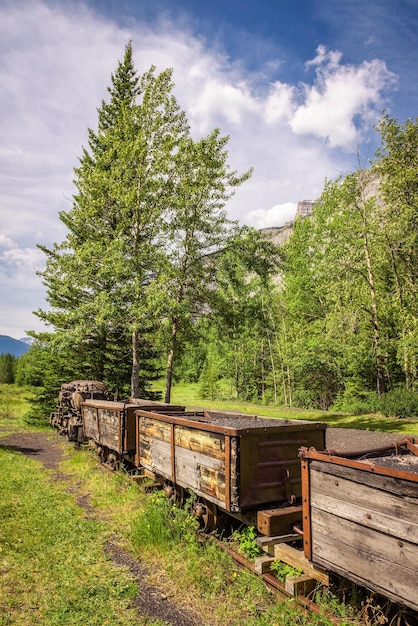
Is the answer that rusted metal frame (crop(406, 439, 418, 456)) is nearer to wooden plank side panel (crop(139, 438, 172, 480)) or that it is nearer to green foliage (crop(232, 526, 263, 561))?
green foliage (crop(232, 526, 263, 561))

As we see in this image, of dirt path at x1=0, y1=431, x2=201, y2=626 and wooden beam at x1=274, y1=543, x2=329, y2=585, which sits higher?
wooden beam at x1=274, y1=543, x2=329, y2=585

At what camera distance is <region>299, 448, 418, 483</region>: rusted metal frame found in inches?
119

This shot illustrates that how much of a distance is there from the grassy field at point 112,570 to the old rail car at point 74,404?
5.14 m

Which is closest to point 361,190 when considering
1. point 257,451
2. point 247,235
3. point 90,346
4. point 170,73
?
point 247,235

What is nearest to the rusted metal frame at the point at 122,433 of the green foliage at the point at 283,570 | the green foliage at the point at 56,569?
the green foliage at the point at 56,569

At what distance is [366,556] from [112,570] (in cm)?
332

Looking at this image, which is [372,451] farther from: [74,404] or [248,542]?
[74,404]

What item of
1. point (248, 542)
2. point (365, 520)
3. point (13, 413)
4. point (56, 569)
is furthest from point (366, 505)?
point (13, 413)

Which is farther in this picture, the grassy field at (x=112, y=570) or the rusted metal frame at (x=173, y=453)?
the rusted metal frame at (x=173, y=453)

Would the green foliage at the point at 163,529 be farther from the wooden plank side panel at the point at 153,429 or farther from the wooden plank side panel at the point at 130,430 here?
the wooden plank side panel at the point at 130,430

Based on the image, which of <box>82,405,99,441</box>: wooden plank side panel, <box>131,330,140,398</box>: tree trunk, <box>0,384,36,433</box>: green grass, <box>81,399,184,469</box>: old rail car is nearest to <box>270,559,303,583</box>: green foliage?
<box>81,399,184,469</box>: old rail car

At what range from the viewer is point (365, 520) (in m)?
3.37

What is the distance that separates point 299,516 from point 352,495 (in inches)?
67.7

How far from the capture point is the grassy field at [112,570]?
13.4ft
